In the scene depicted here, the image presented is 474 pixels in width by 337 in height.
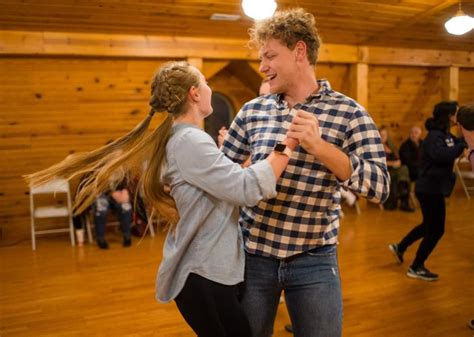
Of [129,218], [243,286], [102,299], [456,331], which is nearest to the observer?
[243,286]

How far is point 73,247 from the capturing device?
5133mm

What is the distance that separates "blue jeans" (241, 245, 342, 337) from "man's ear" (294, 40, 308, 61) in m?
0.59

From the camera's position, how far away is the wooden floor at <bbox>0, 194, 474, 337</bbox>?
3039 mm

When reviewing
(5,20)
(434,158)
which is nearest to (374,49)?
(434,158)

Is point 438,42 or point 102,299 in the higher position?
point 438,42

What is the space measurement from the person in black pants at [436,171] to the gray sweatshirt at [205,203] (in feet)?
8.58

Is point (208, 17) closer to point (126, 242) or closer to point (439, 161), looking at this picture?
point (126, 242)

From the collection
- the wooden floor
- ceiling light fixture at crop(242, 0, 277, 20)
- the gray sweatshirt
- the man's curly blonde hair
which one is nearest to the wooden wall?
the wooden floor

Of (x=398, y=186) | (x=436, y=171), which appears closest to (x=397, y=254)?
(x=436, y=171)

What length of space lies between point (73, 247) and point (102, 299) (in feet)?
5.72

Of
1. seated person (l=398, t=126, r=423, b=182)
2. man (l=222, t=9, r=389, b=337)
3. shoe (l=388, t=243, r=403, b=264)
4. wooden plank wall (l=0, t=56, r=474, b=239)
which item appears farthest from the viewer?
seated person (l=398, t=126, r=423, b=182)

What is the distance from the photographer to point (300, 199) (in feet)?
4.80

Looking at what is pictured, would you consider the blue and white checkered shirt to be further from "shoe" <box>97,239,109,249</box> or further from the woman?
"shoe" <box>97,239,109,249</box>

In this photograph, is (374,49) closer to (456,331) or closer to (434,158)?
(434,158)
